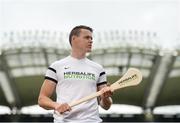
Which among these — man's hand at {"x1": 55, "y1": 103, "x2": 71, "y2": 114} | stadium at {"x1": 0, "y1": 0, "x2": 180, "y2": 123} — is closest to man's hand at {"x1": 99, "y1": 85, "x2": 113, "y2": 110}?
man's hand at {"x1": 55, "y1": 103, "x2": 71, "y2": 114}

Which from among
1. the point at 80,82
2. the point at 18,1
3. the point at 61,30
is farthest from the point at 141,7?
the point at 80,82

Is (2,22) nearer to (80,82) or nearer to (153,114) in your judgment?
(153,114)

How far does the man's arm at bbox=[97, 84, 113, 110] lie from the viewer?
114 inches

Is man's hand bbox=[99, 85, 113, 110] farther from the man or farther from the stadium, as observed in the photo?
the stadium

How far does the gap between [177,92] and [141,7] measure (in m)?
4.36

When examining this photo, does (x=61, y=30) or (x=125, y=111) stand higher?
(x=61, y=30)

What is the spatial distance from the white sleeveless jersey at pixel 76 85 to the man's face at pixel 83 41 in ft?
0.30

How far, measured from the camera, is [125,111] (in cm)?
1772

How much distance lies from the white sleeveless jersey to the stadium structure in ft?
38.5

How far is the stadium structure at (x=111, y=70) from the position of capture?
15445 mm

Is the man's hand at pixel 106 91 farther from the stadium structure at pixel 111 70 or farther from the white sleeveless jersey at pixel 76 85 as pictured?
the stadium structure at pixel 111 70

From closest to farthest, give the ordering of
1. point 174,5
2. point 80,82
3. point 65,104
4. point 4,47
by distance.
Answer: point 65,104 → point 80,82 → point 174,5 → point 4,47

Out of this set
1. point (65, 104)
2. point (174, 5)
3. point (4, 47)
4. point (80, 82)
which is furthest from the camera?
point (4, 47)

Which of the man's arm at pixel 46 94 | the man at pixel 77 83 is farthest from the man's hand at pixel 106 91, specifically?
the man's arm at pixel 46 94
